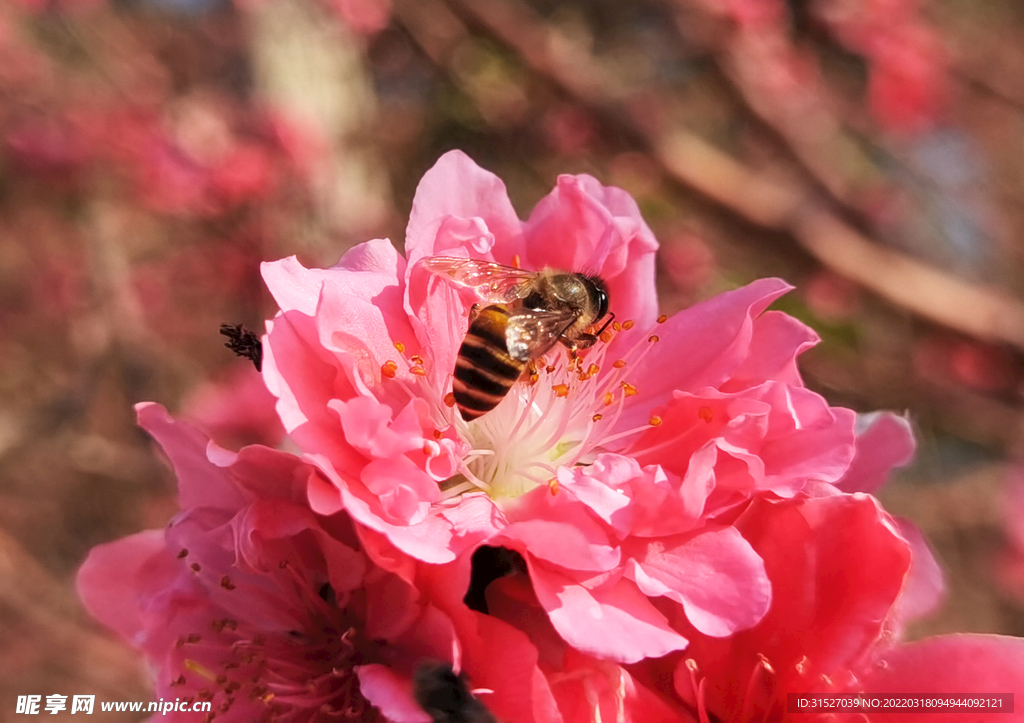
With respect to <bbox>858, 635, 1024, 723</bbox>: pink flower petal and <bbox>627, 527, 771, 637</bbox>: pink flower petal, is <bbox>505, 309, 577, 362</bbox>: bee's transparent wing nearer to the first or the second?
<bbox>627, 527, 771, 637</bbox>: pink flower petal

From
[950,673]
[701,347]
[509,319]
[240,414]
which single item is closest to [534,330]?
[509,319]

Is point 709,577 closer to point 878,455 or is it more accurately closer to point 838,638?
point 838,638

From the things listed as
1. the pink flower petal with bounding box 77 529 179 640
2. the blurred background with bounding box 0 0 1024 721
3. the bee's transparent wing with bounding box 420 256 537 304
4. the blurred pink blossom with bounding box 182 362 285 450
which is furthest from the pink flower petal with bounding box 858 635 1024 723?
the blurred pink blossom with bounding box 182 362 285 450

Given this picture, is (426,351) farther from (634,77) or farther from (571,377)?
(634,77)

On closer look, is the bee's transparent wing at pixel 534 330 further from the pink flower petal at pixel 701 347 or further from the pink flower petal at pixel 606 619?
the pink flower petal at pixel 606 619

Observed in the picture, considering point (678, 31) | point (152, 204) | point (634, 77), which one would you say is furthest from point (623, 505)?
point (634, 77)

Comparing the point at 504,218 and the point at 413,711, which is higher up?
the point at 504,218
